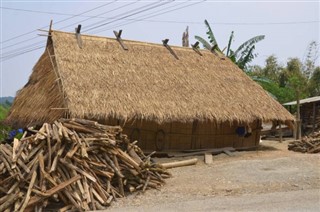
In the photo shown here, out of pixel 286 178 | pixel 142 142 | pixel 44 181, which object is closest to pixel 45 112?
pixel 142 142

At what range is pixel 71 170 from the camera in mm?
8781

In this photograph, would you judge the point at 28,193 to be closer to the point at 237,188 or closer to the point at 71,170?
the point at 71,170

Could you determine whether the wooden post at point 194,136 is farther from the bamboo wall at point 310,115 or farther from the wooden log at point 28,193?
the bamboo wall at point 310,115

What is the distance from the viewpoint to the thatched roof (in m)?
13.7

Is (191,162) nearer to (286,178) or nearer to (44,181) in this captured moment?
(286,178)

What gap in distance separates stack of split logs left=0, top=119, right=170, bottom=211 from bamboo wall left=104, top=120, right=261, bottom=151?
14.3 feet

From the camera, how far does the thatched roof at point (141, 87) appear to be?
13711 millimetres

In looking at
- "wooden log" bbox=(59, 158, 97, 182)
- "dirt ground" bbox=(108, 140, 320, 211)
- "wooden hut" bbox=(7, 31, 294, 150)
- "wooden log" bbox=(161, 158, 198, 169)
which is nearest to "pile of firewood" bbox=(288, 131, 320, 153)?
"wooden hut" bbox=(7, 31, 294, 150)

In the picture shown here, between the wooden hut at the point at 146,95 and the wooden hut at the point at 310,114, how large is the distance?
734 centimetres

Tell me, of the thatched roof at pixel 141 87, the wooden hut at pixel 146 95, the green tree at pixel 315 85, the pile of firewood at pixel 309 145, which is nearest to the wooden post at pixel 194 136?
the wooden hut at pixel 146 95

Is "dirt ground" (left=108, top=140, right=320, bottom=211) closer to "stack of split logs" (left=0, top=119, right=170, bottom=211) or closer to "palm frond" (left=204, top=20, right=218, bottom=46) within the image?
"stack of split logs" (left=0, top=119, right=170, bottom=211)

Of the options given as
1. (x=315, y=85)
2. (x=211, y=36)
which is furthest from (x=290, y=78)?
(x=211, y=36)

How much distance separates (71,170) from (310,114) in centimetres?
1974

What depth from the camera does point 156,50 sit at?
18109mm
